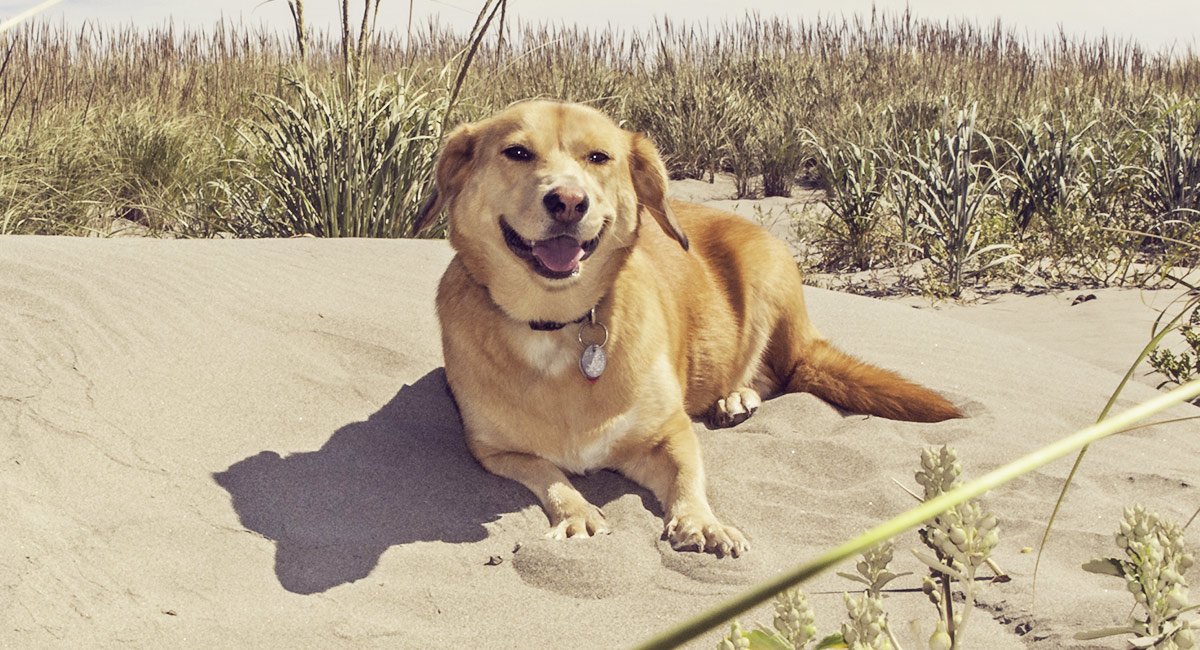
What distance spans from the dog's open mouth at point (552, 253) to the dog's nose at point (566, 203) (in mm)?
84

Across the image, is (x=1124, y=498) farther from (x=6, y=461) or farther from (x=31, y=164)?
(x=31, y=164)

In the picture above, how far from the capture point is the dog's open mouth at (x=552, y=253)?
10.2 feet

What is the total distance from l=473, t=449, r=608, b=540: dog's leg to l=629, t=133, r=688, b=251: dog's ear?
2.96 ft

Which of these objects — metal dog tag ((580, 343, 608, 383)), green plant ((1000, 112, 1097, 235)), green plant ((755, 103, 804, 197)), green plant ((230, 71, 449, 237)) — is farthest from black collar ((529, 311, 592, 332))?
green plant ((755, 103, 804, 197))

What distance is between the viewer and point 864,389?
3.98m

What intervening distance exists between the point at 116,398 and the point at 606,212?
1718mm

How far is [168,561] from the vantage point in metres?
2.75

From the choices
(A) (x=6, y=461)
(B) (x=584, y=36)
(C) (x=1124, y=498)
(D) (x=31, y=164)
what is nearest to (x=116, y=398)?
(A) (x=6, y=461)

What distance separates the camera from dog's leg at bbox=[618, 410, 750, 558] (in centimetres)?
296

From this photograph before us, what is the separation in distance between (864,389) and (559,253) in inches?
57.4

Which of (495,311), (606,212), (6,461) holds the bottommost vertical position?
(6,461)

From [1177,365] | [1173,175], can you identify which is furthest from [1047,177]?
[1177,365]

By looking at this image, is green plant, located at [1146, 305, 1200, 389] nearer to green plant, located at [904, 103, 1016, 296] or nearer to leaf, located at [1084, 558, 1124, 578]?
green plant, located at [904, 103, 1016, 296]

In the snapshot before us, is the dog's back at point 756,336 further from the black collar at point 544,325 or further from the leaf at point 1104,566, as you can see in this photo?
the leaf at point 1104,566
